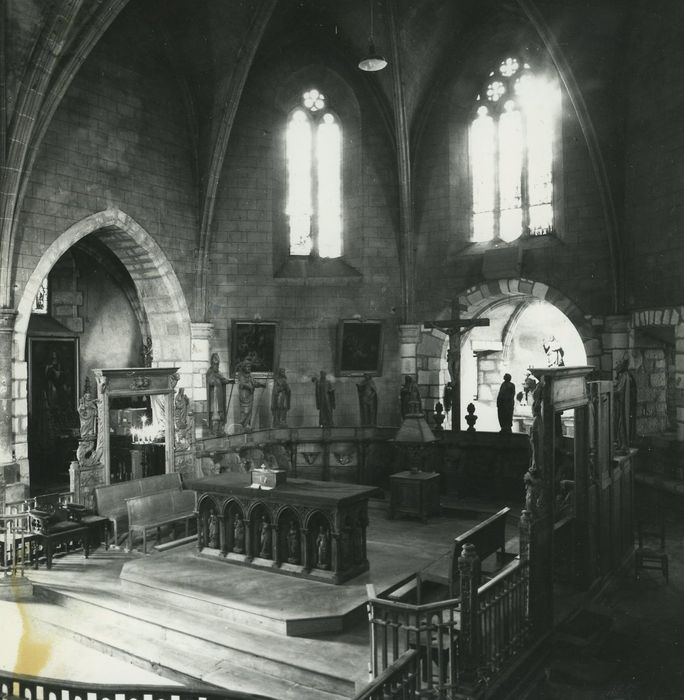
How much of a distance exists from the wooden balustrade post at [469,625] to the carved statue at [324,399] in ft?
30.0

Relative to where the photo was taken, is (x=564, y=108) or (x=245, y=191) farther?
(x=245, y=191)

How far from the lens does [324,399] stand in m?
14.1

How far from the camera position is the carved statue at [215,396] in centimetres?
1340

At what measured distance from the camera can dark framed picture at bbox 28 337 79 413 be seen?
561 inches

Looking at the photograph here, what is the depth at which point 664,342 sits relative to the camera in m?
13.0

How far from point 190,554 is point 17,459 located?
4.00 m

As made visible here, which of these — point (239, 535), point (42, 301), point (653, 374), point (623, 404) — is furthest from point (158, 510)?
point (653, 374)

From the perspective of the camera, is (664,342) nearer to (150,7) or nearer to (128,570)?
(128,570)

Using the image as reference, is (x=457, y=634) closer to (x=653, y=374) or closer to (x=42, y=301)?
(x=653, y=374)

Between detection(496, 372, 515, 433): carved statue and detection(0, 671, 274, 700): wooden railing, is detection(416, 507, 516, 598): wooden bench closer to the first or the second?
detection(0, 671, 274, 700): wooden railing

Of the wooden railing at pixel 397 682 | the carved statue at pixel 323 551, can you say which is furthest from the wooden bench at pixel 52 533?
the wooden railing at pixel 397 682

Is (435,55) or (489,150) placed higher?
(435,55)

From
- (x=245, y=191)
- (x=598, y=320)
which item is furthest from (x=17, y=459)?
(x=598, y=320)

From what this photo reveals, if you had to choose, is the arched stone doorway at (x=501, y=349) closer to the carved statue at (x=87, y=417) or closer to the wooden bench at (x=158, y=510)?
the wooden bench at (x=158, y=510)
